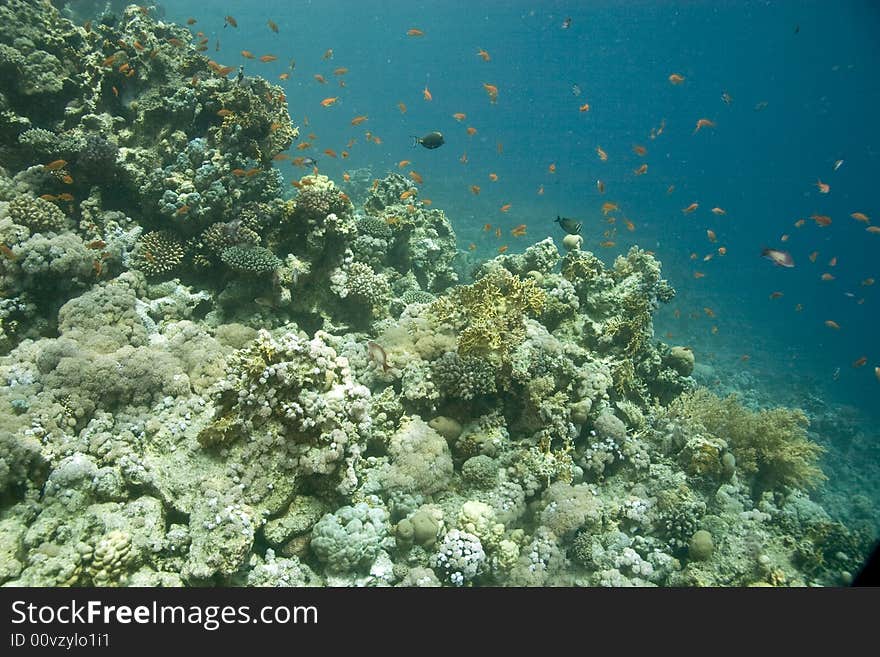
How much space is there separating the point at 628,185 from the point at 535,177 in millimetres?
19072

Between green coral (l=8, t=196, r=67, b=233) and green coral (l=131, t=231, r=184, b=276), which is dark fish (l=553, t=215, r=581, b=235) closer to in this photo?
green coral (l=131, t=231, r=184, b=276)

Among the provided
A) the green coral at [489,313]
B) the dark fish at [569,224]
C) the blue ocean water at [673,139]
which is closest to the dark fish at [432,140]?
the dark fish at [569,224]

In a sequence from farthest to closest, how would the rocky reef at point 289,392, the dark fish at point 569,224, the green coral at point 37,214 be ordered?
the dark fish at point 569,224
the green coral at point 37,214
the rocky reef at point 289,392

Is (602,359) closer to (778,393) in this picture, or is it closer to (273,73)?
A: (778,393)

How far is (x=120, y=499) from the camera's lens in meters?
5.12

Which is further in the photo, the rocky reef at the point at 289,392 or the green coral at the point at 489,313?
the green coral at the point at 489,313

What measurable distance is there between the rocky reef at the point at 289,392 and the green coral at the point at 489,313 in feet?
0.18

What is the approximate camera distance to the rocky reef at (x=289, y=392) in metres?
5.31

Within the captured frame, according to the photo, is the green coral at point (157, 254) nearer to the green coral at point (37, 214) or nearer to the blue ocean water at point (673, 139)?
the green coral at point (37, 214)

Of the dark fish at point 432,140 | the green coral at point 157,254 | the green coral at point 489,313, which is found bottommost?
the green coral at point 489,313

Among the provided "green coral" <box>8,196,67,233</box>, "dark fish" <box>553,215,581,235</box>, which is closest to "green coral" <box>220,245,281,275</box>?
Answer: "green coral" <box>8,196,67,233</box>

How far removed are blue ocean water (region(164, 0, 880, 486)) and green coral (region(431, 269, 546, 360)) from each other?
32.0ft

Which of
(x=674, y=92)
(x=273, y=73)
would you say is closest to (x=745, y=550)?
(x=273, y=73)

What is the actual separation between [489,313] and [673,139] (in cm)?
15575
